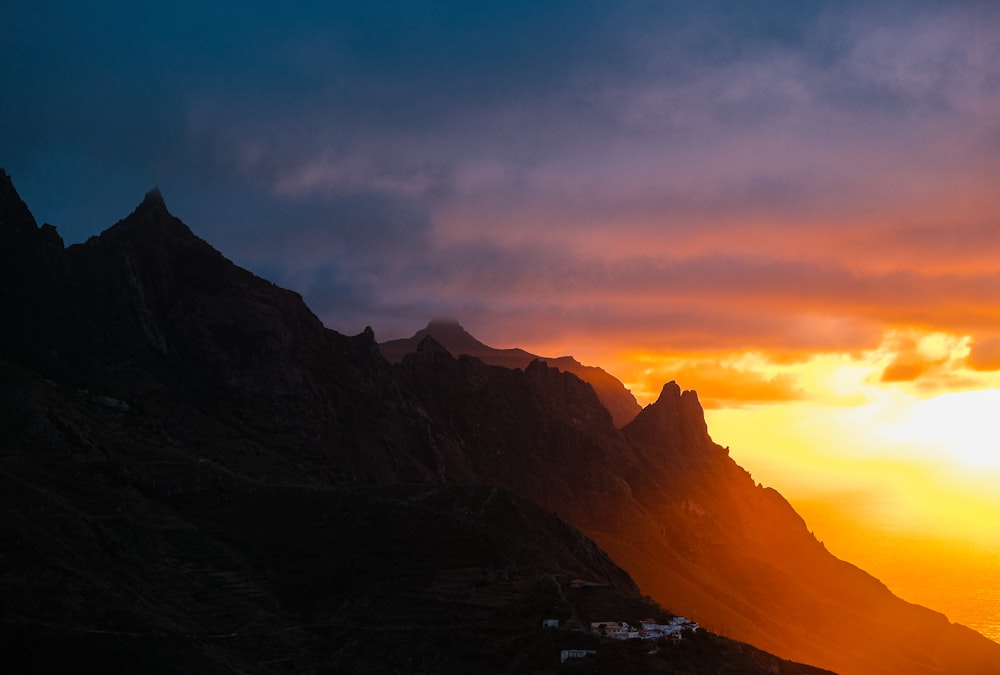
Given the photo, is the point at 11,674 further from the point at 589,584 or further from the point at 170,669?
the point at 589,584

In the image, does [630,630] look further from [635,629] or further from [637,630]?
[635,629]

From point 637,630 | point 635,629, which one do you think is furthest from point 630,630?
point 635,629

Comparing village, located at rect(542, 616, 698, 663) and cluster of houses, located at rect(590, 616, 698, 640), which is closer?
village, located at rect(542, 616, 698, 663)

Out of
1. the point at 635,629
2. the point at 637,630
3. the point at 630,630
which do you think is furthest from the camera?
the point at 635,629

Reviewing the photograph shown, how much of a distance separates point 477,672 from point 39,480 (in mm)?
88632

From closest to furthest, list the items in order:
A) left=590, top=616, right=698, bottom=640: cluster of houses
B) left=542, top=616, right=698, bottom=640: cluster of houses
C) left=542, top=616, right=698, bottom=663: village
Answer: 1. left=542, top=616, right=698, bottom=663: village
2. left=590, top=616, right=698, bottom=640: cluster of houses
3. left=542, top=616, right=698, bottom=640: cluster of houses

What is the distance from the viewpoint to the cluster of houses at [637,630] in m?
169

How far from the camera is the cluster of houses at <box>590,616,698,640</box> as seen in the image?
169 metres

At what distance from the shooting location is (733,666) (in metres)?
167

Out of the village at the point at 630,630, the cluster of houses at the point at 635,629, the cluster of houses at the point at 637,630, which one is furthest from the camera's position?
the cluster of houses at the point at 635,629

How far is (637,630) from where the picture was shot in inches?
6762

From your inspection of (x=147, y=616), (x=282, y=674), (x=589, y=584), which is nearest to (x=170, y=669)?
(x=147, y=616)

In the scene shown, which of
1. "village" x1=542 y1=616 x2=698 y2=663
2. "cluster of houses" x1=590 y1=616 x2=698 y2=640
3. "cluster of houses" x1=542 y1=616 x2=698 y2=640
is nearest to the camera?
"village" x1=542 y1=616 x2=698 y2=663

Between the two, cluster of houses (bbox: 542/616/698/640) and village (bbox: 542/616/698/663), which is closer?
village (bbox: 542/616/698/663)
